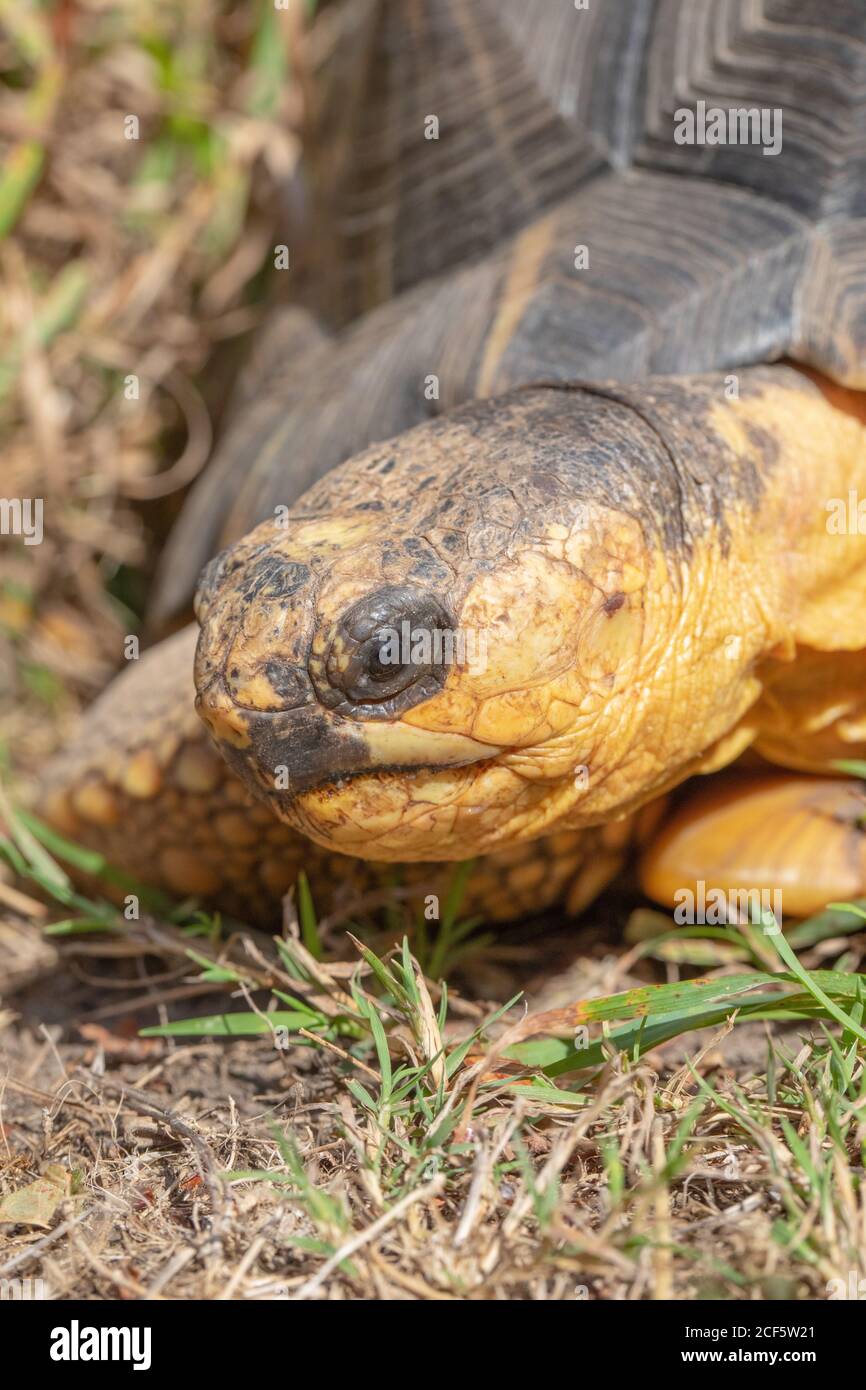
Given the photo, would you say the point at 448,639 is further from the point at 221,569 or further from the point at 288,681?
the point at 221,569

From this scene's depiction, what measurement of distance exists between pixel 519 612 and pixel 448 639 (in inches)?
4.3

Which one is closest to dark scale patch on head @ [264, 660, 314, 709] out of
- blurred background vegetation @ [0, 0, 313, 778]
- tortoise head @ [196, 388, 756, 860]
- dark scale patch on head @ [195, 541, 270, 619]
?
tortoise head @ [196, 388, 756, 860]

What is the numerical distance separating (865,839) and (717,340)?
931 mm

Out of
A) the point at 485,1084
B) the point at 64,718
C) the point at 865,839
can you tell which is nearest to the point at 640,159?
the point at 865,839

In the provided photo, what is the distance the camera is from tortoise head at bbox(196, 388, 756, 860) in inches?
71.9

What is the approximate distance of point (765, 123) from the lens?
103 inches

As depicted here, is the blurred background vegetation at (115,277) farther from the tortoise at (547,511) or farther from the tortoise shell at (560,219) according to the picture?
the tortoise at (547,511)

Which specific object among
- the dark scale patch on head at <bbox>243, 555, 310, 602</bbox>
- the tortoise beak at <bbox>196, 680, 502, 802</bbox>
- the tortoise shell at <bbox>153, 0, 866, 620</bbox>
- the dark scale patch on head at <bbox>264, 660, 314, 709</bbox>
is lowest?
the tortoise beak at <bbox>196, 680, 502, 802</bbox>

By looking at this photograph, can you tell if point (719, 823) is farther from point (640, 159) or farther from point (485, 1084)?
point (640, 159)

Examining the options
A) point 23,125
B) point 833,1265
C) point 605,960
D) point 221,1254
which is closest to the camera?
point 833,1265

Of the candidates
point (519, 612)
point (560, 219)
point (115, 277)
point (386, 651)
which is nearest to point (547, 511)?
point (519, 612)

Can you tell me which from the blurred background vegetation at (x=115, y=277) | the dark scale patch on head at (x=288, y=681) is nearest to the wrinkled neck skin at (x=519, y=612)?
the dark scale patch on head at (x=288, y=681)

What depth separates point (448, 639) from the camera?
1.82 m

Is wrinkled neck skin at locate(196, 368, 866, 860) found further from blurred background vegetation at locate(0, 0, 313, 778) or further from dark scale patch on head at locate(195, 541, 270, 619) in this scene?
blurred background vegetation at locate(0, 0, 313, 778)
